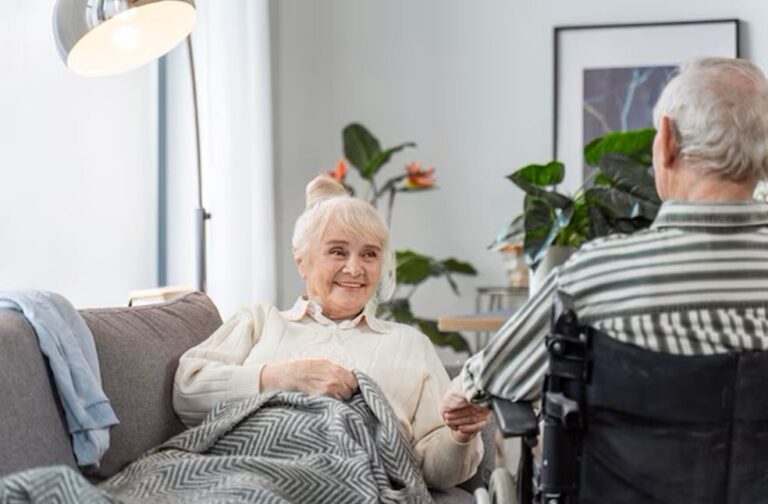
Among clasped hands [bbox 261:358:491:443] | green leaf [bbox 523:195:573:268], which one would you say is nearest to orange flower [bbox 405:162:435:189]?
green leaf [bbox 523:195:573:268]

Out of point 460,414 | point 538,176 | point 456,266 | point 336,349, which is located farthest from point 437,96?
point 460,414

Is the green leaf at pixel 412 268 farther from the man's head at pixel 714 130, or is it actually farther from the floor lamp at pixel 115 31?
the man's head at pixel 714 130

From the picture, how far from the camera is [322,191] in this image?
275 cm

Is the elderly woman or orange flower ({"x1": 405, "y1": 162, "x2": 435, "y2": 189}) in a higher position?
orange flower ({"x1": 405, "y1": 162, "x2": 435, "y2": 189})

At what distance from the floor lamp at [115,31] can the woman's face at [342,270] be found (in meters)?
0.63

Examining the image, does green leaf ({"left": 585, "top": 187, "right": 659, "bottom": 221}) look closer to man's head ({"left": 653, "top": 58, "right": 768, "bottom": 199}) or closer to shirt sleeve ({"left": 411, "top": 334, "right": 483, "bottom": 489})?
shirt sleeve ({"left": 411, "top": 334, "right": 483, "bottom": 489})

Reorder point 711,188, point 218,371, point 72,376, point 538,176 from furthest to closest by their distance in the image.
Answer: point 538,176 < point 218,371 < point 72,376 < point 711,188

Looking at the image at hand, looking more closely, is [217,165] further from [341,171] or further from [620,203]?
[620,203]

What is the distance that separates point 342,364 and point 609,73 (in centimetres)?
289

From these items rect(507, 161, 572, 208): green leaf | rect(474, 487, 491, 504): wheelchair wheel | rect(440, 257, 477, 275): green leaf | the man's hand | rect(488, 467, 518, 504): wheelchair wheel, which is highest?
rect(507, 161, 572, 208): green leaf

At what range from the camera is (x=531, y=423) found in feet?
5.57

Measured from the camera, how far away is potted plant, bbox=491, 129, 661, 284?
304cm

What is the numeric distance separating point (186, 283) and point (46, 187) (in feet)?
3.26

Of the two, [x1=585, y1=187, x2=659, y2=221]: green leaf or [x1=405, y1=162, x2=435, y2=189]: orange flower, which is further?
[x1=405, y1=162, x2=435, y2=189]: orange flower
